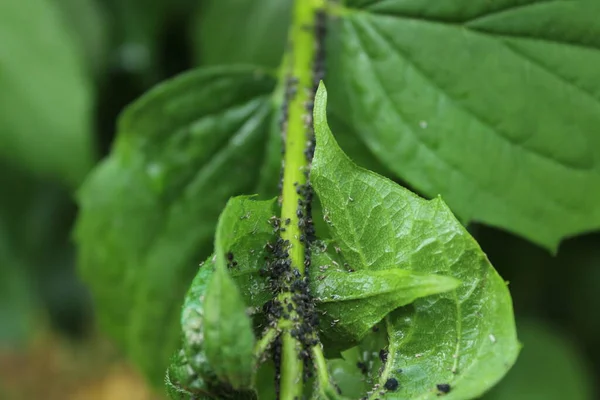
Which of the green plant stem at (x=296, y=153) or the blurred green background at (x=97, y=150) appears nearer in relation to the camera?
the green plant stem at (x=296, y=153)

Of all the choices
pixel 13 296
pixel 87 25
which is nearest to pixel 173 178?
pixel 87 25

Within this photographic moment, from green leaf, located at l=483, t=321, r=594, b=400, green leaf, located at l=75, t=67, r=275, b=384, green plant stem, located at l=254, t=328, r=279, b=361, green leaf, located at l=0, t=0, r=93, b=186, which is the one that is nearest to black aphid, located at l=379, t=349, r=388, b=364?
green plant stem, located at l=254, t=328, r=279, b=361

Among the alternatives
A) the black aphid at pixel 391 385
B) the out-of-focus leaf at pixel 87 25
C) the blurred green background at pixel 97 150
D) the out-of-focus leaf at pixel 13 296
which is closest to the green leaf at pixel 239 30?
the blurred green background at pixel 97 150

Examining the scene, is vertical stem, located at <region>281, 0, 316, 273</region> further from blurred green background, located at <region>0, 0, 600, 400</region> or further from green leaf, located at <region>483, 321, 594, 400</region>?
green leaf, located at <region>483, 321, 594, 400</region>

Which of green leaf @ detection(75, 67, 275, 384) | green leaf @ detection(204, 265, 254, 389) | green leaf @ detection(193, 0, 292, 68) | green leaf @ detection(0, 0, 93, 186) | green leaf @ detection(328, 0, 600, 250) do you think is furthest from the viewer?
green leaf @ detection(193, 0, 292, 68)

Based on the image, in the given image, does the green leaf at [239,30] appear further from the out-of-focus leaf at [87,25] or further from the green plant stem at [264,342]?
the green plant stem at [264,342]
